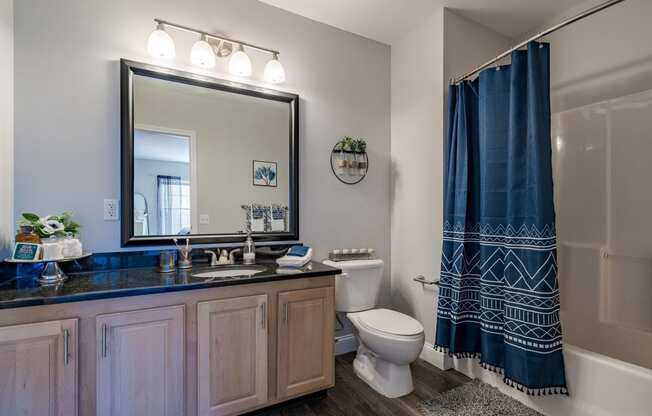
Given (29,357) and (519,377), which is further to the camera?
(519,377)

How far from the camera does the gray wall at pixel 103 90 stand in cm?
154

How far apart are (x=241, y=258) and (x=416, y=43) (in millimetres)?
2165

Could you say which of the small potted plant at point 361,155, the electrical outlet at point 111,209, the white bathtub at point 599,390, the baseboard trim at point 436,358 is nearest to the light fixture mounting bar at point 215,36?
the small potted plant at point 361,155

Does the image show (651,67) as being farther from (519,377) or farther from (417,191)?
(519,377)

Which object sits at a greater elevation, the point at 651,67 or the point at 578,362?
the point at 651,67

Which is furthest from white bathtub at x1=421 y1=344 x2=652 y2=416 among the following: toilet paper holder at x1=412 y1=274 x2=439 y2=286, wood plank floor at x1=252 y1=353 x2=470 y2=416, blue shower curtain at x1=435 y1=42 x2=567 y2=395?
toilet paper holder at x1=412 y1=274 x2=439 y2=286

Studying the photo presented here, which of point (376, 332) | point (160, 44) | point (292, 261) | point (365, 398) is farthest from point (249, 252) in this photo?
point (160, 44)

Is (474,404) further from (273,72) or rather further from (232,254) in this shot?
(273,72)

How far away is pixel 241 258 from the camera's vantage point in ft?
6.61

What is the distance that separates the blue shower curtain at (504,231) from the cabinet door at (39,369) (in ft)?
6.62

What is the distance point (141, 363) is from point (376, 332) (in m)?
1.25

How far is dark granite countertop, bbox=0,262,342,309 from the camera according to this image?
118cm

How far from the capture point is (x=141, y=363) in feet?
4.37

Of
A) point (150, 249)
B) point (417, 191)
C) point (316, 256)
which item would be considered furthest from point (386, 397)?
point (150, 249)
